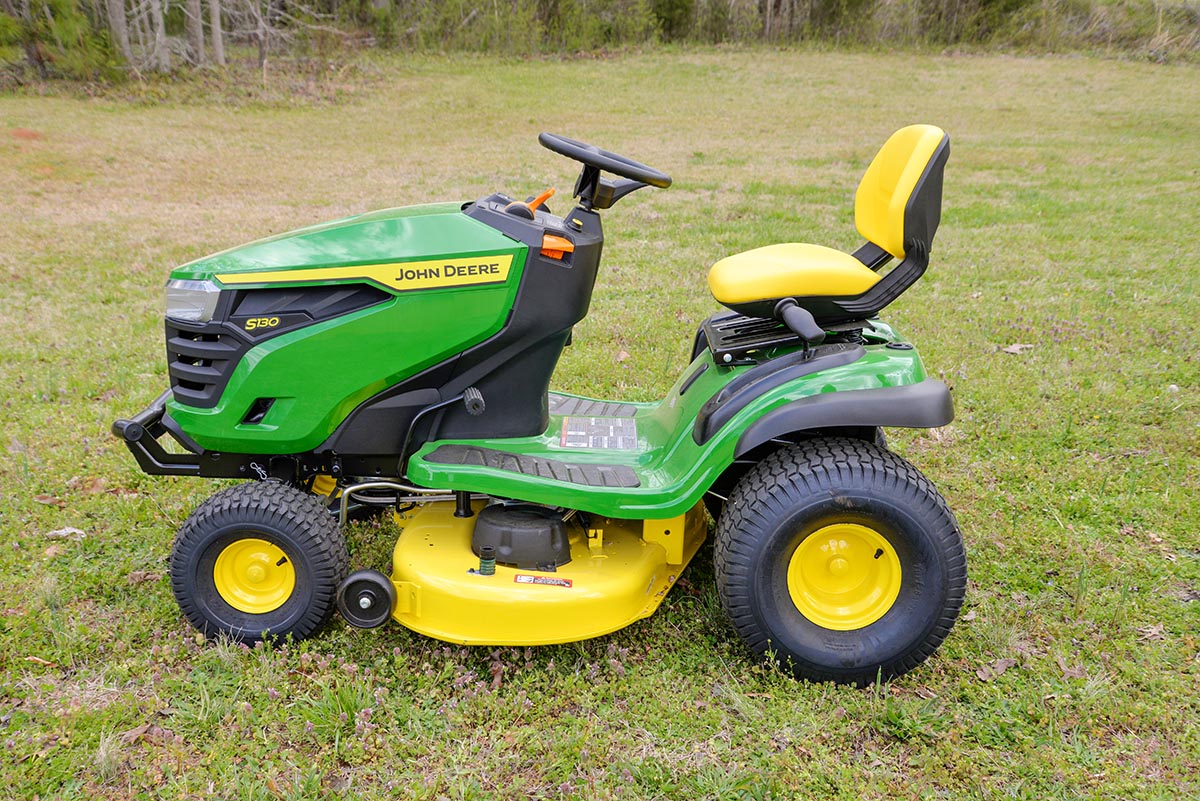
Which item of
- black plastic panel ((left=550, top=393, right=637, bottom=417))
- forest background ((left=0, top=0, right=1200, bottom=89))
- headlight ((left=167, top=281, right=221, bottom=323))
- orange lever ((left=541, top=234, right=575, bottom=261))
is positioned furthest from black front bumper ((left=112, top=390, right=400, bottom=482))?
forest background ((left=0, top=0, right=1200, bottom=89))

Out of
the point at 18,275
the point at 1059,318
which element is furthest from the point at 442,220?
→ the point at 18,275

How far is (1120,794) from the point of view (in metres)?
2.29

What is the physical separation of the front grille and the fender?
1.54 meters

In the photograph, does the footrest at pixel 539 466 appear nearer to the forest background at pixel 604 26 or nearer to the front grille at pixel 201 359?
the front grille at pixel 201 359

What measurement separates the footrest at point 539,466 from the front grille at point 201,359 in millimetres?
653

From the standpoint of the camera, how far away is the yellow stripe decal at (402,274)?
2.63 metres

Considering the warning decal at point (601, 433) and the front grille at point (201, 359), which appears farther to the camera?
the warning decal at point (601, 433)

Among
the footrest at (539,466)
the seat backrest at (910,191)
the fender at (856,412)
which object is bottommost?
the footrest at (539,466)

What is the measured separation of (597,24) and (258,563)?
78.7 ft

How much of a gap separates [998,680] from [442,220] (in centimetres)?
218

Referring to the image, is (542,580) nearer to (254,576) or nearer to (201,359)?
(254,576)

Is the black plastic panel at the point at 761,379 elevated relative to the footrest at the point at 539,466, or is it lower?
elevated

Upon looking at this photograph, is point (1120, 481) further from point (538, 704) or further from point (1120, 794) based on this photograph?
point (538, 704)

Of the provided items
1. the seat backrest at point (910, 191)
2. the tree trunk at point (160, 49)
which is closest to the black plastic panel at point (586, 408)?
the seat backrest at point (910, 191)
